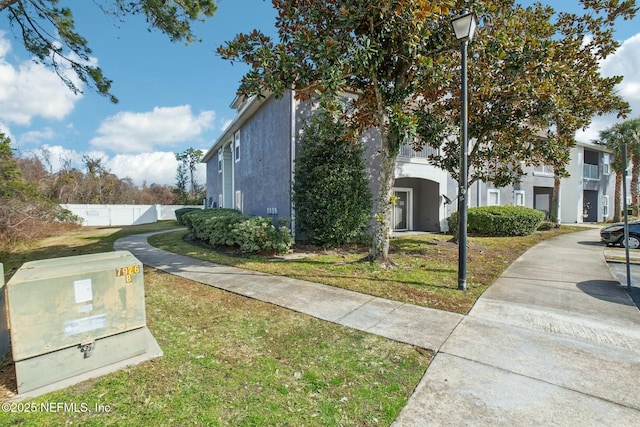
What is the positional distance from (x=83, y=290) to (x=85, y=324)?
0.34m

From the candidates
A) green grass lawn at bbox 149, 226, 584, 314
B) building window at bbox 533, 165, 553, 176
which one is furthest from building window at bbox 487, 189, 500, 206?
green grass lawn at bbox 149, 226, 584, 314

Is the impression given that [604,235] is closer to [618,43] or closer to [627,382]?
[618,43]

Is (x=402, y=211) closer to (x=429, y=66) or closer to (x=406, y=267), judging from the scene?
(x=406, y=267)

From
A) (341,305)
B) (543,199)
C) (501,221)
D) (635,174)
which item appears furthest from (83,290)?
(635,174)

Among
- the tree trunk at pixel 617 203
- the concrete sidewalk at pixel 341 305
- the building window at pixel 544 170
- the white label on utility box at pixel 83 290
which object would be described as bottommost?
the concrete sidewalk at pixel 341 305

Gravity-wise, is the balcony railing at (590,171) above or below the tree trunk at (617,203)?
above

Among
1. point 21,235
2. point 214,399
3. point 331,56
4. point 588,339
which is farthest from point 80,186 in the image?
point 588,339

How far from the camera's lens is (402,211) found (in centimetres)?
1600

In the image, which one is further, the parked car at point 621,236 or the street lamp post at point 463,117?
the parked car at point 621,236

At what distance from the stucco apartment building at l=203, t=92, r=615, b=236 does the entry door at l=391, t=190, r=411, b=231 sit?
52mm

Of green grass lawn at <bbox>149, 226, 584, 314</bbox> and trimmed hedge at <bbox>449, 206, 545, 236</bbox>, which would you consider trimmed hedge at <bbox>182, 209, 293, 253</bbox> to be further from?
trimmed hedge at <bbox>449, 206, 545, 236</bbox>

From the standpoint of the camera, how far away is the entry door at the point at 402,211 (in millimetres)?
15805

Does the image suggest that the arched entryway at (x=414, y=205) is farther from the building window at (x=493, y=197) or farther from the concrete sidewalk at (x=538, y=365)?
the concrete sidewalk at (x=538, y=365)

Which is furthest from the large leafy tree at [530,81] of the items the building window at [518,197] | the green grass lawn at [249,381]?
the building window at [518,197]
